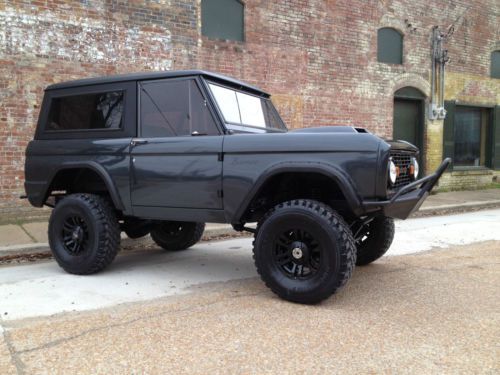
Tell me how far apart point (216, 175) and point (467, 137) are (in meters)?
Result: 12.6

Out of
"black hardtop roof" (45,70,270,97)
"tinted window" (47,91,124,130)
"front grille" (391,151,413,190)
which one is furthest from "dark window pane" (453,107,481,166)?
"tinted window" (47,91,124,130)

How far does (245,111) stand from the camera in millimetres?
4562

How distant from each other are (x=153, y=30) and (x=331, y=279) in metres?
6.68

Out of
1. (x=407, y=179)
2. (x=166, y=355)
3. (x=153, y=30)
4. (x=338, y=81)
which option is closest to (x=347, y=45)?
(x=338, y=81)

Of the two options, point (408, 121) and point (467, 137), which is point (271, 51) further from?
point (467, 137)

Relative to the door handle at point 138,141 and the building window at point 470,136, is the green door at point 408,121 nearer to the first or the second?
the building window at point 470,136

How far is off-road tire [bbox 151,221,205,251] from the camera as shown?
5684 mm

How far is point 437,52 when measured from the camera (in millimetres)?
12883

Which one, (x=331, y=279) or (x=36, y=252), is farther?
(x=36, y=252)

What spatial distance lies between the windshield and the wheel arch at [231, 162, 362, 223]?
2.20 feet

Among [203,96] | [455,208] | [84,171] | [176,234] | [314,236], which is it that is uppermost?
[203,96]

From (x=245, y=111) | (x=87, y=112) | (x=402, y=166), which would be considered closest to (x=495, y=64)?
(x=402, y=166)

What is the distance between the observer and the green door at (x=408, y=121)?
41.5 feet

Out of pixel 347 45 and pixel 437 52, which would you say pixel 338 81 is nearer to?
pixel 347 45
